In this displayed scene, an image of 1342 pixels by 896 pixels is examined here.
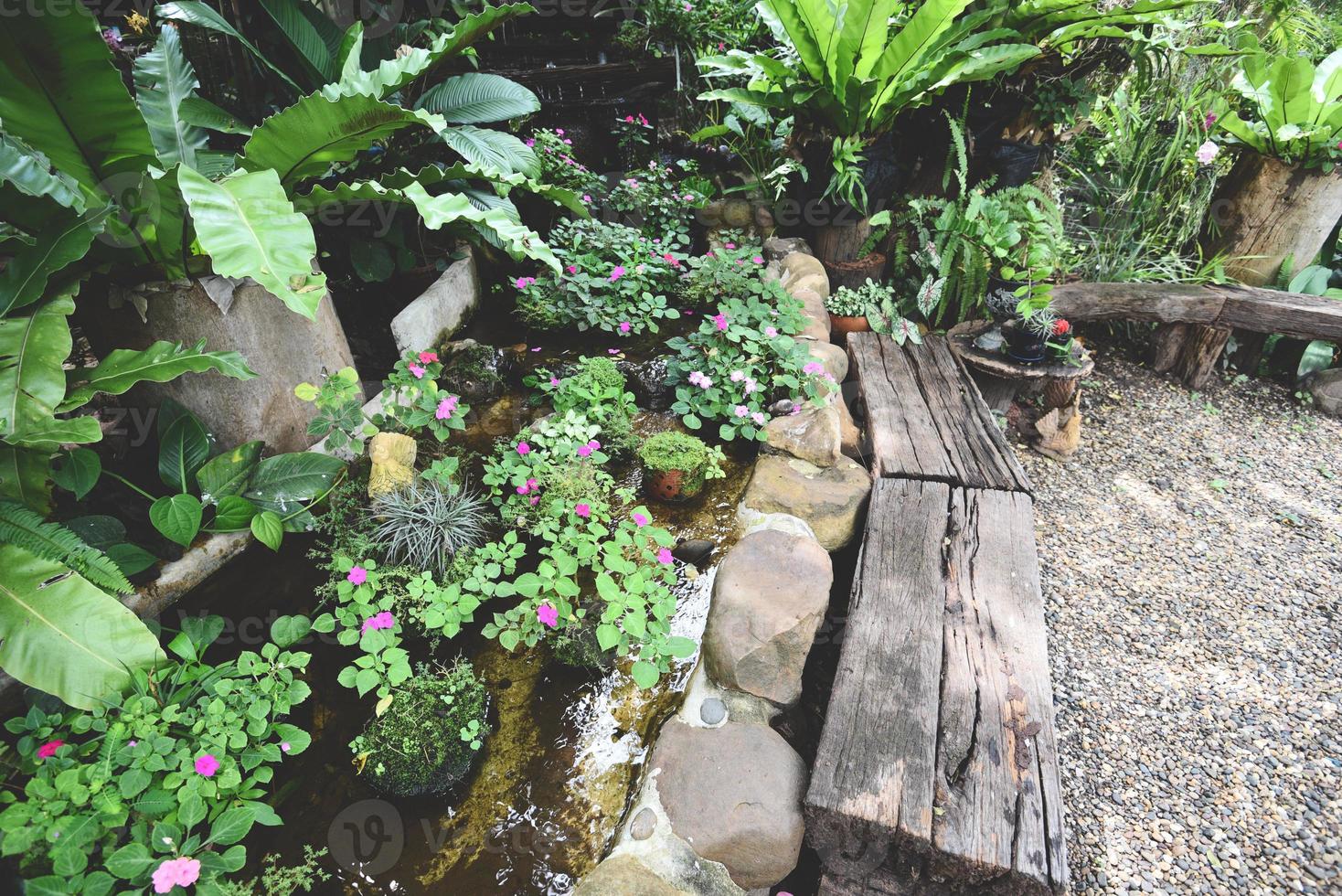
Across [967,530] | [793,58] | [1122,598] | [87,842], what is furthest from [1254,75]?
[87,842]

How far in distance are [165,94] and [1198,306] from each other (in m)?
4.64

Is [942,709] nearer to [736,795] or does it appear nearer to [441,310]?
[736,795]

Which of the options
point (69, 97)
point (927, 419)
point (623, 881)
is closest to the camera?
point (623, 881)

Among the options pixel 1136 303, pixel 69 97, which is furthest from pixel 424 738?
pixel 1136 303

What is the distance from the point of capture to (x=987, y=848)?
49.3 inches

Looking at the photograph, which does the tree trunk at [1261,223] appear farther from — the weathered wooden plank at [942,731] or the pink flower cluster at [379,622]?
the pink flower cluster at [379,622]

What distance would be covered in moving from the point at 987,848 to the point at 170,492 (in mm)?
2212

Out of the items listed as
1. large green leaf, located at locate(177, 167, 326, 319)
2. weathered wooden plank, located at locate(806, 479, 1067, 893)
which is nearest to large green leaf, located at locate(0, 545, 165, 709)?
large green leaf, located at locate(177, 167, 326, 319)

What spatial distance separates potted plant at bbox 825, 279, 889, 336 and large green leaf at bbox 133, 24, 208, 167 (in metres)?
2.61

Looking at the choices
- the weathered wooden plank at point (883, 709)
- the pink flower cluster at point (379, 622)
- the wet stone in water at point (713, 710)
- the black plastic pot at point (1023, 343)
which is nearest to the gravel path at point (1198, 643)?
the black plastic pot at point (1023, 343)

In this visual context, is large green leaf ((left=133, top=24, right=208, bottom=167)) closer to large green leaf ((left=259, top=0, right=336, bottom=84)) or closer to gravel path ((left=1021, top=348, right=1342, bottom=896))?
large green leaf ((left=259, top=0, right=336, bottom=84))

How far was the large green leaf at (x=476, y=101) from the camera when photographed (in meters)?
2.75

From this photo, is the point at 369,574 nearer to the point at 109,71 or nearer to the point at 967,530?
the point at 109,71

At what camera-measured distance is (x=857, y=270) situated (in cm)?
331
